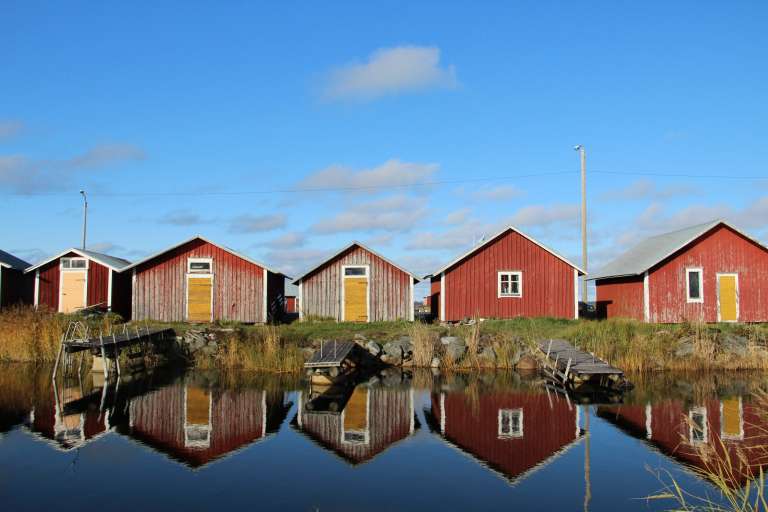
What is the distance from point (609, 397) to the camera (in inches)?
630

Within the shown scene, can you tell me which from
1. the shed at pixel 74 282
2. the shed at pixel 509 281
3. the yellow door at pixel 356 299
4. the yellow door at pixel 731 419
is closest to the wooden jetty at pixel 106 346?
the shed at pixel 74 282

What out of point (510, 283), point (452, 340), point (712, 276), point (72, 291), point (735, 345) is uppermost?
point (712, 276)

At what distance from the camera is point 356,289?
28094mm

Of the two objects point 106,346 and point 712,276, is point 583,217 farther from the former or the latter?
point 106,346

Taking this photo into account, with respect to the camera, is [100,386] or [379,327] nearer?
[100,386]

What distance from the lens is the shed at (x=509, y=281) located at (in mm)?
28250

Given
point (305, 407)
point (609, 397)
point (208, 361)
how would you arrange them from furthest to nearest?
1. point (208, 361)
2. point (609, 397)
3. point (305, 407)

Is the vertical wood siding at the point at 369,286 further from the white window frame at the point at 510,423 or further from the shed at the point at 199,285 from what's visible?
the white window frame at the point at 510,423

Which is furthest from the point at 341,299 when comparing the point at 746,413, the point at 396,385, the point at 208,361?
the point at 746,413

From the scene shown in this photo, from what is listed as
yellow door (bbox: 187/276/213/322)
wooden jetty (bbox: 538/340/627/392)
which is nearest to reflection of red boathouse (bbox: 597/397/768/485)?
wooden jetty (bbox: 538/340/627/392)

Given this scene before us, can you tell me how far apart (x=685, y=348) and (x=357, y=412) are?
42.8 ft

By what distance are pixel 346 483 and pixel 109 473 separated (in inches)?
150

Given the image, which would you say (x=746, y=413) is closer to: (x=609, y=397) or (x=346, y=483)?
(x=609, y=397)

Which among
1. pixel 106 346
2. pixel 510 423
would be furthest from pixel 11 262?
pixel 510 423
